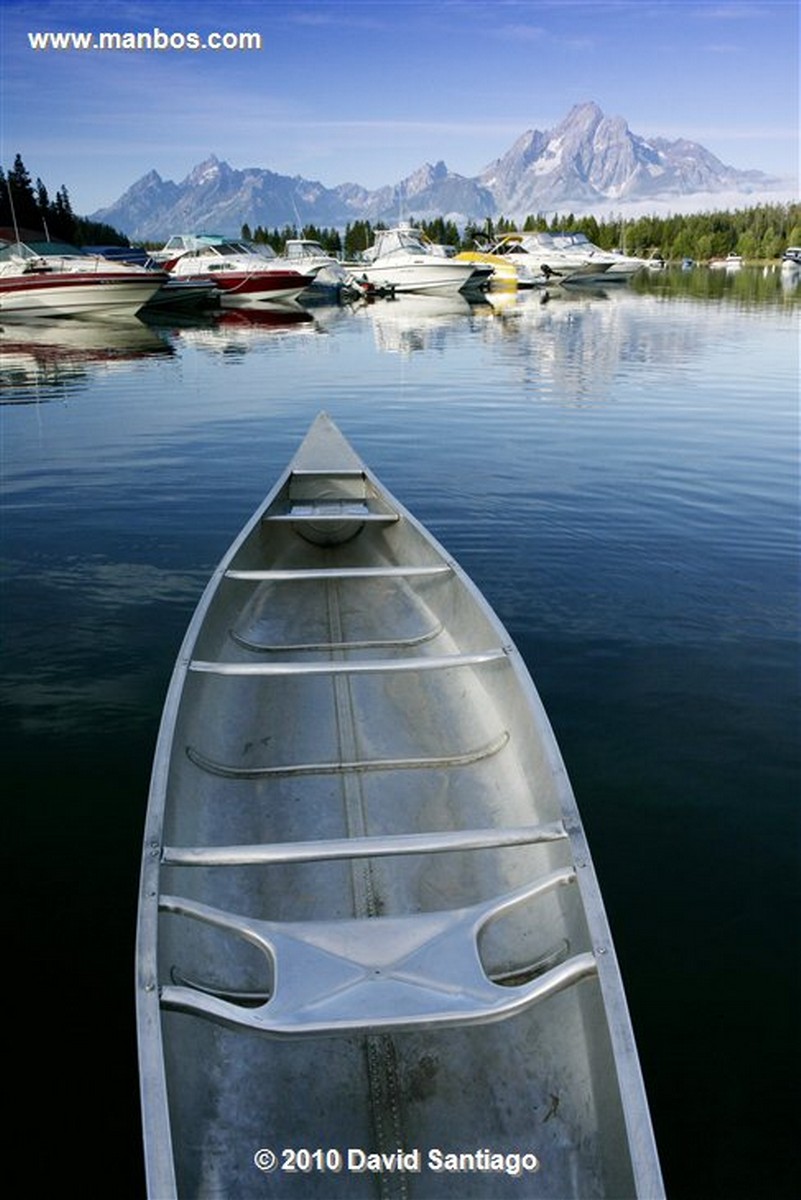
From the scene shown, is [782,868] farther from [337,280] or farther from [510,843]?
[337,280]

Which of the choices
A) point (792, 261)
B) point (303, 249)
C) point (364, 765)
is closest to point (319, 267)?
point (303, 249)

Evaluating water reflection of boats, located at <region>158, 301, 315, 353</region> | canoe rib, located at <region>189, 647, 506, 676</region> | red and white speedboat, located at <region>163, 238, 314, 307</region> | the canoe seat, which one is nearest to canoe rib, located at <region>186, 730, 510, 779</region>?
canoe rib, located at <region>189, 647, 506, 676</region>

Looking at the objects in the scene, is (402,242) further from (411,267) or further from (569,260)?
(569,260)

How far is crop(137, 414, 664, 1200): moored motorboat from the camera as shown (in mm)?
2863

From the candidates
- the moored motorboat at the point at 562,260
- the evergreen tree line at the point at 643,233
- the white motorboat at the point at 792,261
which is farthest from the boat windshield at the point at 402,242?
the white motorboat at the point at 792,261

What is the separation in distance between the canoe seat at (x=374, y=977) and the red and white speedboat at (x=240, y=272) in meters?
45.7

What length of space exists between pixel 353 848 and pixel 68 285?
36.2 metres

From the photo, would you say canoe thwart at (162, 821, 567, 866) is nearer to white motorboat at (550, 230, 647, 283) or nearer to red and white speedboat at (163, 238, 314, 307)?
red and white speedboat at (163, 238, 314, 307)

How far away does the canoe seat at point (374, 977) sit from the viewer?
2.84 m

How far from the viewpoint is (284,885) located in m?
4.23

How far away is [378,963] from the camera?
121 inches

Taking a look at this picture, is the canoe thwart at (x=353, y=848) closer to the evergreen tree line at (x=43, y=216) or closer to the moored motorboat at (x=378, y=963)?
the moored motorboat at (x=378, y=963)

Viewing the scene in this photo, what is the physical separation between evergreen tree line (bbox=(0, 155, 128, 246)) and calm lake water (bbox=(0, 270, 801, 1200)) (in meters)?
78.8

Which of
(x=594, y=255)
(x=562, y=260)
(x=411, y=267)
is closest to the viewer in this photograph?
(x=411, y=267)
